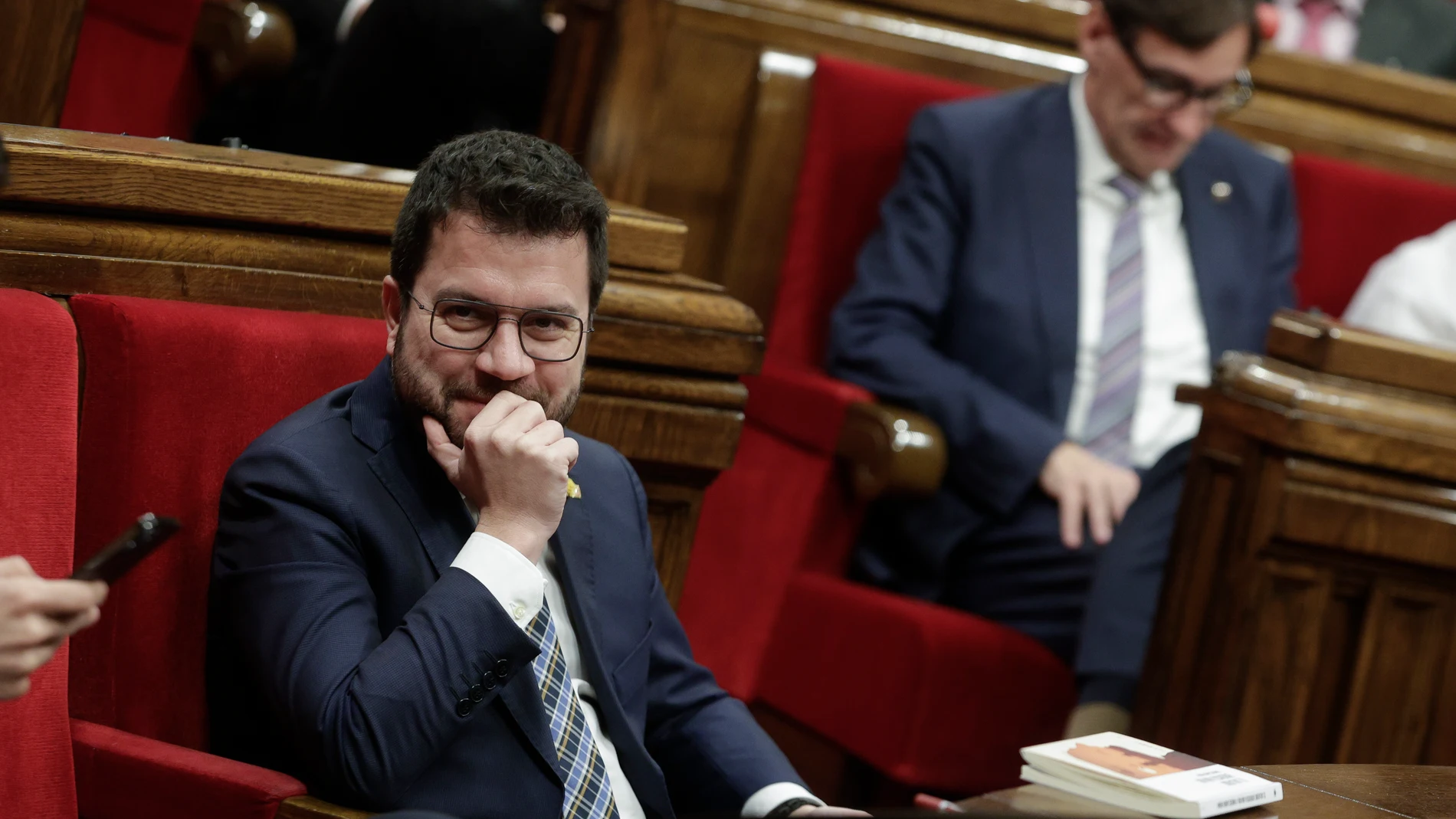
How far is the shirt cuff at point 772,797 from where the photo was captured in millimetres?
1511

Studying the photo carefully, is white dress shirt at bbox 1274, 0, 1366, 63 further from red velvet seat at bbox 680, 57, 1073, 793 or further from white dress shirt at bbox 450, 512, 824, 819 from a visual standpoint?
white dress shirt at bbox 450, 512, 824, 819

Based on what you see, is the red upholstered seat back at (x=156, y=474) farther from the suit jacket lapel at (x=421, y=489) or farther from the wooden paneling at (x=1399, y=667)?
the wooden paneling at (x=1399, y=667)

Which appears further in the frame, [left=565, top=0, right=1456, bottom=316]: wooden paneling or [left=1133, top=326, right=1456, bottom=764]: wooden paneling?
[left=565, top=0, right=1456, bottom=316]: wooden paneling

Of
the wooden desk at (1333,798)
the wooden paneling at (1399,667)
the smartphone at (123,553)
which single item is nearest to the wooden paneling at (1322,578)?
the wooden paneling at (1399,667)

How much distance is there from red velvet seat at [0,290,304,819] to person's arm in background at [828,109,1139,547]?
1.39 m

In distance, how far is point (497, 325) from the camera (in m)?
1.39

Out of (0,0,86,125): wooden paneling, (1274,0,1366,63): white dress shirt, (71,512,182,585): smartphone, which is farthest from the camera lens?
(1274,0,1366,63): white dress shirt

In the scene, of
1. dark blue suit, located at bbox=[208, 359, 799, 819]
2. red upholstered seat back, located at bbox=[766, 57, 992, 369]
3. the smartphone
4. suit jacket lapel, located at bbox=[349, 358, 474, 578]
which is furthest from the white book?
red upholstered seat back, located at bbox=[766, 57, 992, 369]

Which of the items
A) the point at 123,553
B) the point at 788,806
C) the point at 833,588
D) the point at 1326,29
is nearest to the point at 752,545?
the point at 833,588

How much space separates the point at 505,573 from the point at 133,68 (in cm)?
140

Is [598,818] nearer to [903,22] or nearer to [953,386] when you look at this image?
[953,386]

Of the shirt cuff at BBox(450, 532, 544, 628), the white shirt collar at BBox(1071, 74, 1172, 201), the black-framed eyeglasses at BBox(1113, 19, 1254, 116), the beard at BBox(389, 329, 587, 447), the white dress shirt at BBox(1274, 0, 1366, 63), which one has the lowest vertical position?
the shirt cuff at BBox(450, 532, 544, 628)

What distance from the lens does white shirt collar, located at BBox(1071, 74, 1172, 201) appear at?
8.93 feet

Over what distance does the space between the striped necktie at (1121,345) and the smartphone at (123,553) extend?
6.14 ft
